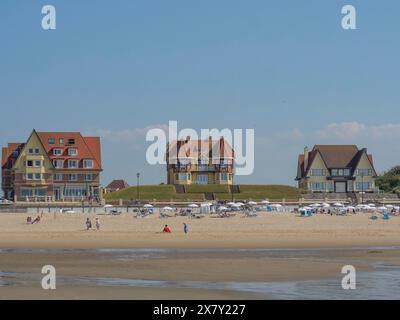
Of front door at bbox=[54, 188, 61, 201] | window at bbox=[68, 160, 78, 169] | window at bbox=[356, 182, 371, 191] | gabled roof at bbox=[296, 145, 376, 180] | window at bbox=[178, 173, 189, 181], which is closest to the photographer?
front door at bbox=[54, 188, 61, 201]

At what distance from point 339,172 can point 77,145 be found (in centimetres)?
3642

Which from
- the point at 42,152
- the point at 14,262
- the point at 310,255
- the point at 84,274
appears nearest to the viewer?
the point at 84,274

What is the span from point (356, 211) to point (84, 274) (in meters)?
53.9

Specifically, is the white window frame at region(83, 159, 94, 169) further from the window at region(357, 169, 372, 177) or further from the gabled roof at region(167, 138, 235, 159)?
the window at region(357, 169, 372, 177)

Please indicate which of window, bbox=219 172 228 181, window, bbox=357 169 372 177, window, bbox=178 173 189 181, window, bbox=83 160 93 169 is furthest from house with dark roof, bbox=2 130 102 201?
window, bbox=357 169 372 177

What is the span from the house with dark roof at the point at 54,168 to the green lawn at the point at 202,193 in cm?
403

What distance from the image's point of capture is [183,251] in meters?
44.2

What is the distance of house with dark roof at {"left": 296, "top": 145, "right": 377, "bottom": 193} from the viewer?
11375 cm

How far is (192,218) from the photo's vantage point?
229 feet

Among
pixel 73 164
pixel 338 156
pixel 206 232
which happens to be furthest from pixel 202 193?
pixel 206 232

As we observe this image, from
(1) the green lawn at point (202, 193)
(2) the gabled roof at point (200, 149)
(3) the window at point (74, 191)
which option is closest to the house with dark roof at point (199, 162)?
(2) the gabled roof at point (200, 149)
